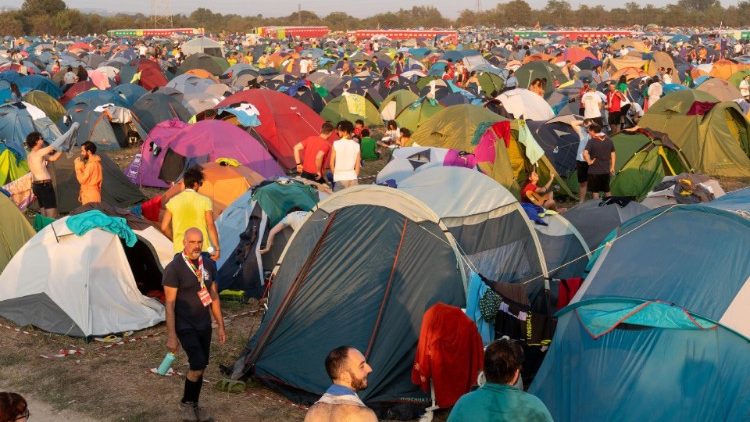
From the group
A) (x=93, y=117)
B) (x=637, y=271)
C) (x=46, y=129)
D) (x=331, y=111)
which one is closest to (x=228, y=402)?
(x=637, y=271)

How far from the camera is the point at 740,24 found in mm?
123875

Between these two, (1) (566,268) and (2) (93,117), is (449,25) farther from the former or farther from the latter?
(1) (566,268)

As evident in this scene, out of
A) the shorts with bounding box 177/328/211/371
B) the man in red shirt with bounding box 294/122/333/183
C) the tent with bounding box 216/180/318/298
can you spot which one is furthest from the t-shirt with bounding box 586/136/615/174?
the shorts with bounding box 177/328/211/371

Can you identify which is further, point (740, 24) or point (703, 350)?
point (740, 24)

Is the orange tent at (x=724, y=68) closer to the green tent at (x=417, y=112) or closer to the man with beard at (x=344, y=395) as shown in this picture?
the green tent at (x=417, y=112)

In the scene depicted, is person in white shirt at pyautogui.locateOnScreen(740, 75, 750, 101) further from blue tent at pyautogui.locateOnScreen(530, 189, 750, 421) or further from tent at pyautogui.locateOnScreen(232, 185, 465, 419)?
tent at pyautogui.locateOnScreen(232, 185, 465, 419)

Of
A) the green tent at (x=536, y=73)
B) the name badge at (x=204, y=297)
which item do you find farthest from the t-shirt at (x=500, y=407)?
the green tent at (x=536, y=73)

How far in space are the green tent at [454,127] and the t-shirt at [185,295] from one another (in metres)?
9.86

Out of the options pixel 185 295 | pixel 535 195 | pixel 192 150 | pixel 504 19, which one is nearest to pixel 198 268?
pixel 185 295

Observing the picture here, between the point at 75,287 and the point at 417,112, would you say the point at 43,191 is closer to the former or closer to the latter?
the point at 75,287

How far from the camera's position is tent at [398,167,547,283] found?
7559mm

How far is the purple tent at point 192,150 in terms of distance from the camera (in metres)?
14.0

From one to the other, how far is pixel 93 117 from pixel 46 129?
154cm

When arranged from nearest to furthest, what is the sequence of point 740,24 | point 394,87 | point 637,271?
1. point 637,271
2. point 394,87
3. point 740,24
